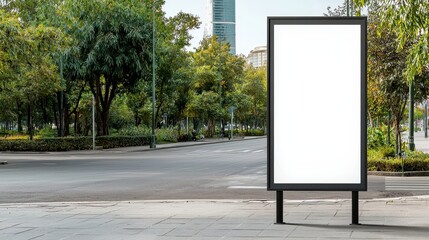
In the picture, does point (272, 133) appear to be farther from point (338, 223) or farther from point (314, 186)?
point (338, 223)

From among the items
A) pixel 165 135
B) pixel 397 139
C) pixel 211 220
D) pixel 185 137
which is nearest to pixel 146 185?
pixel 211 220

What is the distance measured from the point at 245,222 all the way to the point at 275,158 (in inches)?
49.4

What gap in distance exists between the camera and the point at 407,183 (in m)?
18.4

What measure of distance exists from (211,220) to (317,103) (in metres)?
2.34

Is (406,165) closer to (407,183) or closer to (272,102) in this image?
(407,183)

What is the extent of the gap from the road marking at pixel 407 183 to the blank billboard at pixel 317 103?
25.9 feet

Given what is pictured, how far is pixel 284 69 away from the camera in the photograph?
9312 mm

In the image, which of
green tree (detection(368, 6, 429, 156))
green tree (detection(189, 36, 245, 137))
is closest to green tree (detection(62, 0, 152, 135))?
green tree (detection(368, 6, 429, 156))

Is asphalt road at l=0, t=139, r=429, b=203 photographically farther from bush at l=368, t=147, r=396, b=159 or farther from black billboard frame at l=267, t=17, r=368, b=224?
black billboard frame at l=267, t=17, r=368, b=224

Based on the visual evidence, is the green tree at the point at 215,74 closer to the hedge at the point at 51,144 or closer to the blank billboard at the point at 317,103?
the hedge at the point at 51,144

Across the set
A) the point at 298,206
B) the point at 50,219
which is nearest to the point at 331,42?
the point at 298,206

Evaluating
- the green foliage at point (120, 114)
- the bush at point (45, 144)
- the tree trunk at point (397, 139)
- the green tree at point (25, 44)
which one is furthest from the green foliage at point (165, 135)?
the tree trunk at point (397, 139)

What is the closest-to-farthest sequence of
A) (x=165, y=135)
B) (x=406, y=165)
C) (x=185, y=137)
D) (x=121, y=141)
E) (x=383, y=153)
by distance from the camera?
(x=406, y=165) < (x=383, y=153) < (x=121, y=141) < (x=165, y=135) < (x=185, y=137)

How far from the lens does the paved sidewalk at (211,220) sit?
28.5ft
